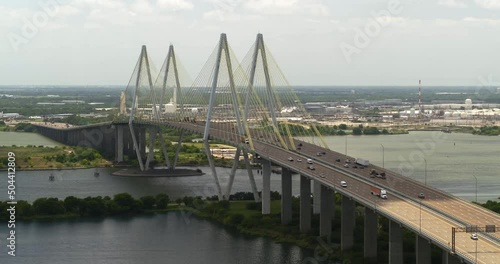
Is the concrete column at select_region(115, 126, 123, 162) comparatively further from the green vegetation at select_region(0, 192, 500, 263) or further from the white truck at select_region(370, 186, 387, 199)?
the white truck at select_region(370, 186, 387, 199)

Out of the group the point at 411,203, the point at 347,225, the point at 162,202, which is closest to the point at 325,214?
the point at 347,225

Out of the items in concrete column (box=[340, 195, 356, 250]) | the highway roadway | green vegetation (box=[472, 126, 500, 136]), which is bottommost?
green vegetation (box=[472, 126, 500, 136])

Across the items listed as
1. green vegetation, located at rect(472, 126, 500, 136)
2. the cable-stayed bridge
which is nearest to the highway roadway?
the cable-stayed bridge

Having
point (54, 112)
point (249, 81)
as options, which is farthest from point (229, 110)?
point (54, 112)

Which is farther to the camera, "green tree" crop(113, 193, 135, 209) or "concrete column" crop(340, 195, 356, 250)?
"green tree" crop(113, 193, 135, 209)

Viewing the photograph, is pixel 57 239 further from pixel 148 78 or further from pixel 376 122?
pixel 376 122

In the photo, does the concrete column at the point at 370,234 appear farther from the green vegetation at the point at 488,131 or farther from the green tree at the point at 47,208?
the green vegetation at the point at 488,131

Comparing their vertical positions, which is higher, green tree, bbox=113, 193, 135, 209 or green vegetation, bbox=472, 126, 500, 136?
green tree, bbox=113, 193, 135, 209
